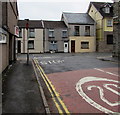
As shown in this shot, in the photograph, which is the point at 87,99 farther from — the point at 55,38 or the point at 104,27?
the point at 104,27

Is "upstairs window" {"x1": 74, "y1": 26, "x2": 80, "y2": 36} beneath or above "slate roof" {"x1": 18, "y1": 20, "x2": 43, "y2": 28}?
beneath

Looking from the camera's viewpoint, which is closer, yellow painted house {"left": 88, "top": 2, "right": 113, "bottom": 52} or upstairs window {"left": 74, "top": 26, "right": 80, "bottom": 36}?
yellow painted house {"left": 88, "top": 2, "right": 113, "bottom": 52}

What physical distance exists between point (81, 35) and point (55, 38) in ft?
20.6

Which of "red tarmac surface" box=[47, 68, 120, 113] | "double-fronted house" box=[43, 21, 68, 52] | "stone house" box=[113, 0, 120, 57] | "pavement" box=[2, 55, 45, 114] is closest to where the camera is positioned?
"pavement" box=[2, 55, 45, 114]

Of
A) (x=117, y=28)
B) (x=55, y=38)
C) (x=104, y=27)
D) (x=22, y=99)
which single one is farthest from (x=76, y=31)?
(x=22, y=99)

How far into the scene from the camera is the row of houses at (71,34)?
45.8m

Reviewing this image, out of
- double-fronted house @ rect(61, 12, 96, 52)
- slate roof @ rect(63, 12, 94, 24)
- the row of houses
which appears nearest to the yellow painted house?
the row of houses

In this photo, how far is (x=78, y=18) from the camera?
50.0 meters

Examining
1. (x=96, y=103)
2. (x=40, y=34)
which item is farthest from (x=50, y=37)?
(x=96, y=103)

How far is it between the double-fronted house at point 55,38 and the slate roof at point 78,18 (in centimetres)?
301

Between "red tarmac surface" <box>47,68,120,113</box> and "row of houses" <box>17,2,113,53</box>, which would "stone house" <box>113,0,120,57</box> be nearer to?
"red tarmac surface" <box>47,68,120,113</box>

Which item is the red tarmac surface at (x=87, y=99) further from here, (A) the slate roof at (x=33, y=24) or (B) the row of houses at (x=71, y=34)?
(A) the slate roof at (x=33, y=24)

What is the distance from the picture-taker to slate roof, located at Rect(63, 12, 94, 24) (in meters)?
47.9

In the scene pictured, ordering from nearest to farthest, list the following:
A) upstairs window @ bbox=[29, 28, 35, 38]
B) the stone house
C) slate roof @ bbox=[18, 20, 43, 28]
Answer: the stone house, upstairs window @ bbox=[29, 28, 35, 38], slate roof @ bbox=[18, 20, 43, 28]
